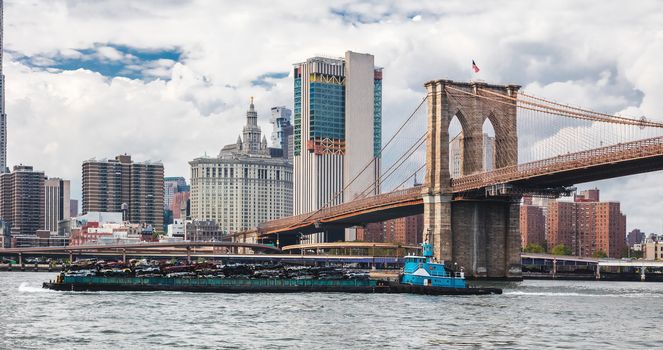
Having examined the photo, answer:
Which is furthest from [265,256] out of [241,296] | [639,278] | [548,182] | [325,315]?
[325,315]

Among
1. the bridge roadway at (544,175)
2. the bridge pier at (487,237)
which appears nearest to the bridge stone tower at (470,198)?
the bridge pier at (487,237)

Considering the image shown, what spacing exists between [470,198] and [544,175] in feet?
55.8

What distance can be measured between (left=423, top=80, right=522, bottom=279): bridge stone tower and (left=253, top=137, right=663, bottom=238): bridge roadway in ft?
7.49

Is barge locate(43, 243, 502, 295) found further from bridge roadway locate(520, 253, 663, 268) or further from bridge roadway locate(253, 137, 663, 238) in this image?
bridge roadway locate(520, 253, 663, 268)

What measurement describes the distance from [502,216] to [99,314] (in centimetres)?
6459

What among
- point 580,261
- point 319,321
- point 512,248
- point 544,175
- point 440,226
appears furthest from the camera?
point 580,261

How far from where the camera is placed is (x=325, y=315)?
226 ft

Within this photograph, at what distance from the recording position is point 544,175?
341ft

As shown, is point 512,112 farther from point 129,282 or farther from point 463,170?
point 129,282

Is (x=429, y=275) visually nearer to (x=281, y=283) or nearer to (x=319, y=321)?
(x=281, y=283)

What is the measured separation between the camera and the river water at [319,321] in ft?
179

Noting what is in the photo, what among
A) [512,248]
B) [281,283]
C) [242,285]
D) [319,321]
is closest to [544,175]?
[512,248]

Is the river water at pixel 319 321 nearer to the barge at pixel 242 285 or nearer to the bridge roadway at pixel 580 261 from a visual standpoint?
the barge at pixel 242 285

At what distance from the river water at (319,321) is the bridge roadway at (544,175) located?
12.6 m
